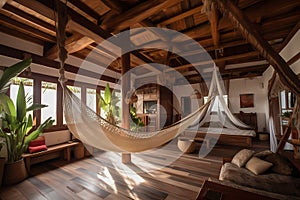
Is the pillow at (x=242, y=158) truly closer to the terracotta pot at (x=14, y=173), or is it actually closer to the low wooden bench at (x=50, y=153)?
the low wooden bench at (x=50, y=153)

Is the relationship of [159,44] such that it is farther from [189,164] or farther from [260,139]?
[260,139]

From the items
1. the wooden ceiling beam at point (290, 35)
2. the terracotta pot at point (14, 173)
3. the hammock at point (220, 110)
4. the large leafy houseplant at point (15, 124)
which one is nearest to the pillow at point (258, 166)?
the hammock at point (220, 110)

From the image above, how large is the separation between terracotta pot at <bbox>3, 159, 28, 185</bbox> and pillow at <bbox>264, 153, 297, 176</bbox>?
372 centimetres

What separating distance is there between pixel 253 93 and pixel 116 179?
5.32 m

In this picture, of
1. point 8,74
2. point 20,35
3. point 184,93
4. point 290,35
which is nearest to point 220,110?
point 184,93

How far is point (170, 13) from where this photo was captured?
6.89 ft

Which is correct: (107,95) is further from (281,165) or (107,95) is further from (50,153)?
(281,165)

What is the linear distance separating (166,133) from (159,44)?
1.93 m

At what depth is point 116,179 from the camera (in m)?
2.23

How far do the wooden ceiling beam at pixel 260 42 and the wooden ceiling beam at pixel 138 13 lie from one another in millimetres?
1143

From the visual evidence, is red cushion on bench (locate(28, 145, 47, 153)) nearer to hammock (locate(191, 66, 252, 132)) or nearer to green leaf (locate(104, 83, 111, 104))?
green leaf (locate(104, 83, 111, 104))

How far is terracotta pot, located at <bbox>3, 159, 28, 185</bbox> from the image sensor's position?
212 centimetres

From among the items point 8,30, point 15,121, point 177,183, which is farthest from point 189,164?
point 8,30

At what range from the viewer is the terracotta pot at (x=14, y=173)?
212 cm
